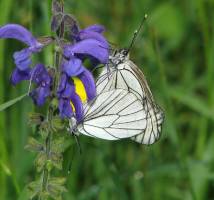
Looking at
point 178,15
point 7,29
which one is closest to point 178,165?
point 7,29

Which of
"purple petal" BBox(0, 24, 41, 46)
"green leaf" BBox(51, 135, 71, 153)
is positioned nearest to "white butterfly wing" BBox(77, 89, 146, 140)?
"green leaf" BBox(51, 135, 71, 153)

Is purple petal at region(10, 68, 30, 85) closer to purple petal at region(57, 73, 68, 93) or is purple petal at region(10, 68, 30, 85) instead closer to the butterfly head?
purple petal at region(57, 73, 68, 93)

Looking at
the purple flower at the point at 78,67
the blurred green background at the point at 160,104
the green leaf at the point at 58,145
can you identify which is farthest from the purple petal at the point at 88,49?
the blurred green background at the point at 160,104

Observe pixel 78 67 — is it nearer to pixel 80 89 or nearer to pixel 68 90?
pixel 68 90

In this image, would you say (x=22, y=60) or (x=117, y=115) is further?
(x=117, y=115)

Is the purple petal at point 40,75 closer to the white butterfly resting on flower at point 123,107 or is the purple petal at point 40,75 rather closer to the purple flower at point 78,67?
the purple flower at point 78,67

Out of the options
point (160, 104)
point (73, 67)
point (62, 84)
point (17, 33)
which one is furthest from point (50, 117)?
point (160, 104)

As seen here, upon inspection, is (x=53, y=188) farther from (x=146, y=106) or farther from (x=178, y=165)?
(x=178, y=165)
